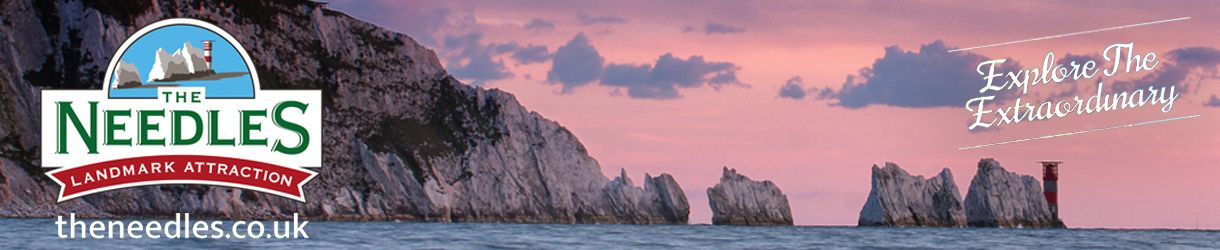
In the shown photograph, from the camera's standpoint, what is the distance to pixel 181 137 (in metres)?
38.5

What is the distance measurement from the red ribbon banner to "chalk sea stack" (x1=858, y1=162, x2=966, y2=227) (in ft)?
456

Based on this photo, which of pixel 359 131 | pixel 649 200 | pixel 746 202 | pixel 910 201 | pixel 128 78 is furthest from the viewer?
pixel 910 201

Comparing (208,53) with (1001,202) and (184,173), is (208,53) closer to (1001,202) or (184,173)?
(184,173)

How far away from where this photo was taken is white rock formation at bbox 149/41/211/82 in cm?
4584

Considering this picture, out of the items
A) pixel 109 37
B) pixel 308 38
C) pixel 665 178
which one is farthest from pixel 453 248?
pixel 308 38

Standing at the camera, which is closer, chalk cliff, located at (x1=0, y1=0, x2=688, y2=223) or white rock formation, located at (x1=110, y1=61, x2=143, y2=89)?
white rock formation, located at (x1=110, y1=61, x2=143, y2=89)

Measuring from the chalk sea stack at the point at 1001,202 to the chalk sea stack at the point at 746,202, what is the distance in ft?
72.4

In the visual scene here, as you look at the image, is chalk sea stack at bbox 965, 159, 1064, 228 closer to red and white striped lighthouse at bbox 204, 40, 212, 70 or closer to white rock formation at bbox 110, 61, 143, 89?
white rock formation at bbox 110, 61, 143, 89

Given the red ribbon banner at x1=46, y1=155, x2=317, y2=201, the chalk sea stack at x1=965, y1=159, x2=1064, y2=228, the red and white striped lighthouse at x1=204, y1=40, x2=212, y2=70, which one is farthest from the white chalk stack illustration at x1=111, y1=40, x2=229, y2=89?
the chalk sea stack at x1=965, y1=159, x2=1064, y2=228

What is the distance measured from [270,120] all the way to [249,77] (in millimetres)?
1360

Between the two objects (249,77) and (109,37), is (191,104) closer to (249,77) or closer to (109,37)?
(249,77)

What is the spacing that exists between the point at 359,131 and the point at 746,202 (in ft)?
139

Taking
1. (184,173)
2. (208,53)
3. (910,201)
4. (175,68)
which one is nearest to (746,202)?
(910,201)

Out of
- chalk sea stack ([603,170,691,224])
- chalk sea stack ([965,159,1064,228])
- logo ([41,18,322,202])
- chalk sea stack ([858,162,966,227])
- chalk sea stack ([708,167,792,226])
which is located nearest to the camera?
logo ([41,18,322,202])
